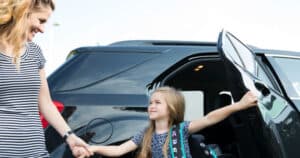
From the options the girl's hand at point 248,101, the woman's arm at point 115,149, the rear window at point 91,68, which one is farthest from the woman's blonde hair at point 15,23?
the girl's hand at point 248,101

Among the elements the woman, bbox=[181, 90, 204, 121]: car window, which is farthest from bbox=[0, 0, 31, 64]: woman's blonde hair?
bbox=[181, 90, 204, 121]: car window

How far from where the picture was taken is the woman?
1.92 m

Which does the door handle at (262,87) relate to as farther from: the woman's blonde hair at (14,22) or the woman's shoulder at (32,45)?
the woman's blonde hair at (14,22)

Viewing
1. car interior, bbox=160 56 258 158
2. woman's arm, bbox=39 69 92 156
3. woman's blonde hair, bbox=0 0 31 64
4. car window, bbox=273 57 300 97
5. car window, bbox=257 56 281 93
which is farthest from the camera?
car interior, bbox=160 56 258 158

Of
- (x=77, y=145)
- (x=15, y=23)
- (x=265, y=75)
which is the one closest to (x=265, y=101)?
(x=265, y=75)

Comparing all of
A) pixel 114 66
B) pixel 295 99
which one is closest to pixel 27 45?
pixel 114 66

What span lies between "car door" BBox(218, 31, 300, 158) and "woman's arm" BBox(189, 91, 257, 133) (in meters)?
0.05

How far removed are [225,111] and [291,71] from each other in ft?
2.71

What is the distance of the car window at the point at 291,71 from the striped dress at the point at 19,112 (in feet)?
5.36

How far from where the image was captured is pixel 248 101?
252cm

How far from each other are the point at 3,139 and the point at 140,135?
3.41 ft

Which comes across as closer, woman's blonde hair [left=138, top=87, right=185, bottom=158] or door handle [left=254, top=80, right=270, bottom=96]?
door handle [left=254, top=80, right=270, bottom=96]

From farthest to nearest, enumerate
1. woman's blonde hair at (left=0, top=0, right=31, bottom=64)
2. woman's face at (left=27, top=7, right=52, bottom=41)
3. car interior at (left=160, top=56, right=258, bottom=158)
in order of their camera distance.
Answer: car interior at (left=160, top=56, right=258, bottom=158)
woman's face at (left=27, top=7, right=52, bottom=41)
woman's blonde hair at (left=0, top=0, right=31, bottom=64)

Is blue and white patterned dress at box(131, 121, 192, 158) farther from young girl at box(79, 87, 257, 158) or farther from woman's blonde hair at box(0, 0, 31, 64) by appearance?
woman's blonde hair at box(0, 0, 31, 64)
